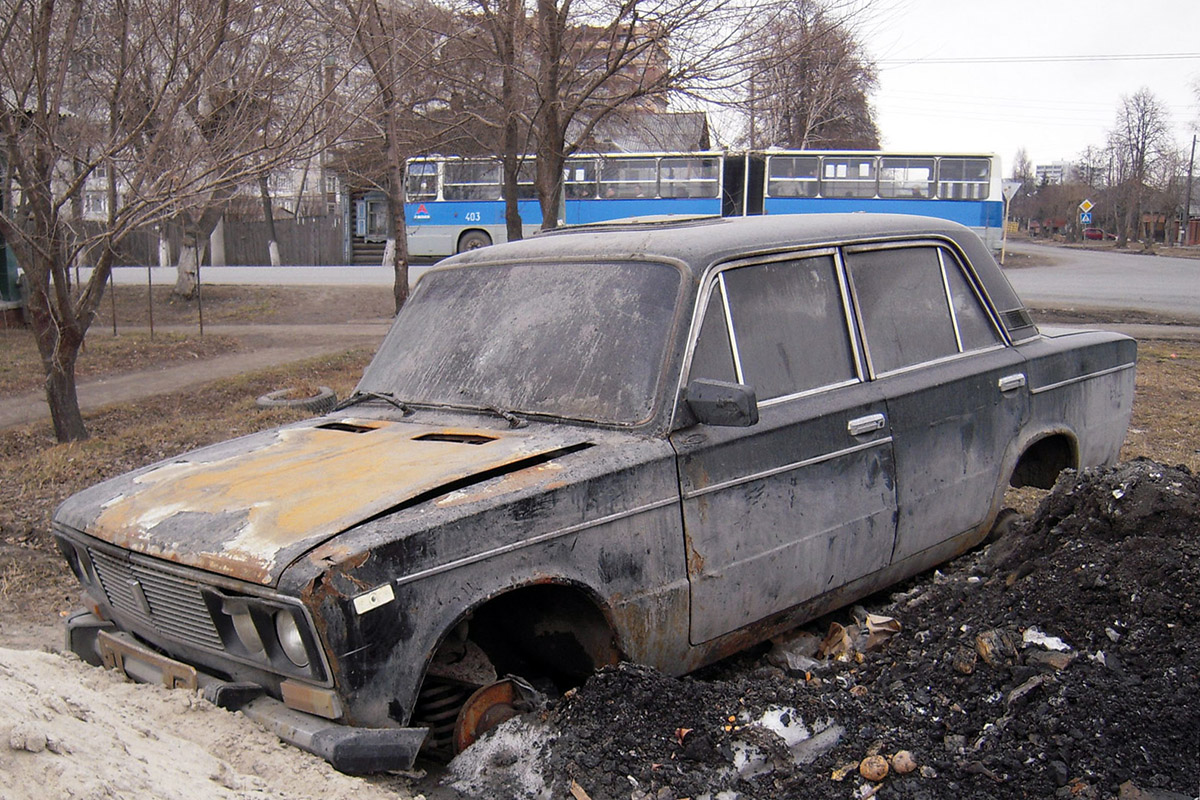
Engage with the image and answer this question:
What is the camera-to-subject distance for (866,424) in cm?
397

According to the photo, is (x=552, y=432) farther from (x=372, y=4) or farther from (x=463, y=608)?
(x=372, y=4)

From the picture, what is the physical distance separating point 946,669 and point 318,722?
204 centimetres

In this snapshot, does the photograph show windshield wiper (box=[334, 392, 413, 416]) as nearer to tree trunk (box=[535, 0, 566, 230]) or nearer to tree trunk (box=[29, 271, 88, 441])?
tree trunk (box=[29, 271, 88, 441])

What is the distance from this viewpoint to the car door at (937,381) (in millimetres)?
4184

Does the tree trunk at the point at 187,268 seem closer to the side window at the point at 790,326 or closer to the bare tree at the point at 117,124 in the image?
the bare tree at the point at 117,124

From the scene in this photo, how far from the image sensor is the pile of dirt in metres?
2.92

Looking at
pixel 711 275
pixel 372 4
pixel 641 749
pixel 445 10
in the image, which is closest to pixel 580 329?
pixel 711 275

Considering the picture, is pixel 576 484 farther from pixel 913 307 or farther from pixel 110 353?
pixel 110 353

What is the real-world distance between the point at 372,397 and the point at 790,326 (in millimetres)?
1727

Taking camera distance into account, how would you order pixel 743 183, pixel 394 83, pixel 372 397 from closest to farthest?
pixel 372 397, pixel 394 83, pixel 743 183

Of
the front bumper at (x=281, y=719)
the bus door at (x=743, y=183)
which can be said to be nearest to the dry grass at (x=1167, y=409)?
the front bumper at (x=281, y=719)

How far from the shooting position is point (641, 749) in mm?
3000

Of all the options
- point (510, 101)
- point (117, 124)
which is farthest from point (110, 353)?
point (117, 124)

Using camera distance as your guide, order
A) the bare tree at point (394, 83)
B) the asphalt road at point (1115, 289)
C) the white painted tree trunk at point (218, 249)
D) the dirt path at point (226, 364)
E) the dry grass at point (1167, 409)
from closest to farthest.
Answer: the dry grass at point (1167, 409) → the bare tree at point (394, 83) → the dirt path at point (226, 364) → the asphalt road at point (1115, 289) → the white painted tree trunk at point (218, 249)
